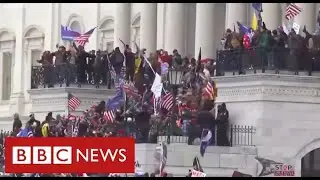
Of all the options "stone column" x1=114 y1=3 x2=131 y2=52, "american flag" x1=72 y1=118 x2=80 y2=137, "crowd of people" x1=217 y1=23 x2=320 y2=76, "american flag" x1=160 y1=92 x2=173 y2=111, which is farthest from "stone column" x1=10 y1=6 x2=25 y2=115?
"crowd of people" x1=217 y1=23 x2=320 y2=76

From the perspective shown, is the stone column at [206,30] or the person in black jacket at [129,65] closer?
the person in black jacket at [129,65]

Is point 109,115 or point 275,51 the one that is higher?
point 275,51

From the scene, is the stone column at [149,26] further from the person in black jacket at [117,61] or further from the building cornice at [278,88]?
the building cornice at [278,88]

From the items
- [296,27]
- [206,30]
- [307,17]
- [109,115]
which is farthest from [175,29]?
[296,27]

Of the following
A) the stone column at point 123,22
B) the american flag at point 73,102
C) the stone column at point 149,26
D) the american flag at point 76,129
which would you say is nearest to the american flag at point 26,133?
the american flag at point 76,129

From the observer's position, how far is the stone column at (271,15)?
57.3m

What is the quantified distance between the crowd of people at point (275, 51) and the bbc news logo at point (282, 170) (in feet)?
9.61

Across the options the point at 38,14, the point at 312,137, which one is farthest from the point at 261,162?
the point at 38,14

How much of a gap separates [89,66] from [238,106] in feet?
34.8

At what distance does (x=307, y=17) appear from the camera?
183ft

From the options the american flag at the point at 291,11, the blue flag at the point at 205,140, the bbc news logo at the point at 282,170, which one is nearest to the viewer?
the blue flag at the point at 205,140

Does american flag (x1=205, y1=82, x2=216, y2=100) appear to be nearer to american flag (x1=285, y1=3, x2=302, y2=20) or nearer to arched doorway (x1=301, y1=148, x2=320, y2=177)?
arched doorway (x1=301, y1=148, x2=320, y2=177)

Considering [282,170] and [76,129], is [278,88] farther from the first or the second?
[76,129]

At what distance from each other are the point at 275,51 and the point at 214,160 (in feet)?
12.8
